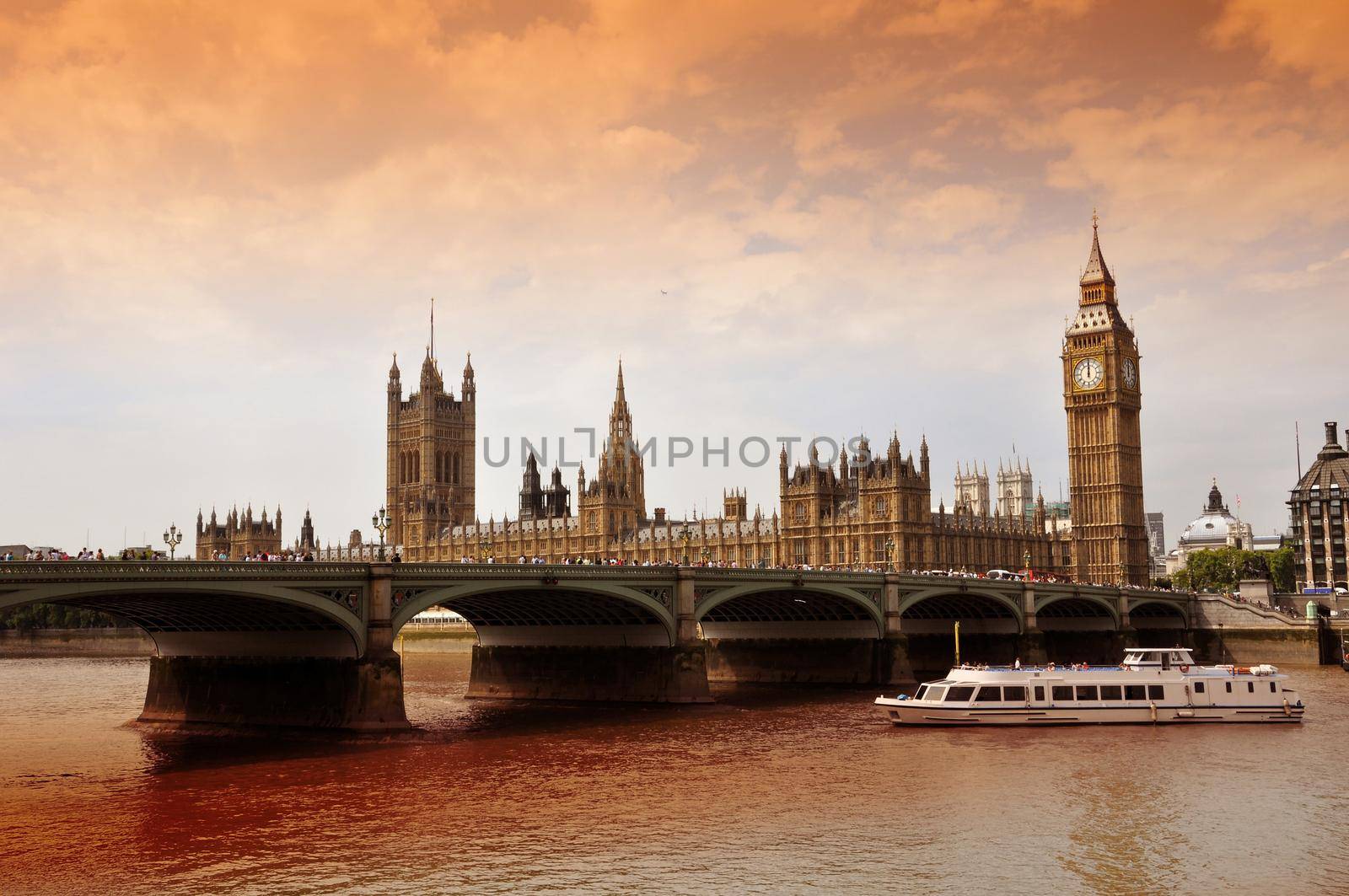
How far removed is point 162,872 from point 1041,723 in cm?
3744

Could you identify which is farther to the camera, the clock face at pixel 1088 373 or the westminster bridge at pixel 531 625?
the clock face at pixel 1088 373

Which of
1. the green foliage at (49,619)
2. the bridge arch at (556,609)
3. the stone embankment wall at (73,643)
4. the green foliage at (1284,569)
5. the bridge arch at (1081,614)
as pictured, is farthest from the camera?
the green foliage at (1284,569)

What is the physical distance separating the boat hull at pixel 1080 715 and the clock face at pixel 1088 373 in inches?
3995

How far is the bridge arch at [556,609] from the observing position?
5238 centimetres

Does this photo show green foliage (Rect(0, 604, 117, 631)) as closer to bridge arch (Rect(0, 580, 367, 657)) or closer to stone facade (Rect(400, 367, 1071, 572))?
stone facade (Rect(400, 367, 1071, 572))

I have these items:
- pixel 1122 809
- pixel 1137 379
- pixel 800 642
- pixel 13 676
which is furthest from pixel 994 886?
pixel 1137 379

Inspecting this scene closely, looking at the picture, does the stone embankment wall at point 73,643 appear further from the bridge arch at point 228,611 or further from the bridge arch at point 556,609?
the bridge arch at point 228,611

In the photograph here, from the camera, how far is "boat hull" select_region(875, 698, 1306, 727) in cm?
5462

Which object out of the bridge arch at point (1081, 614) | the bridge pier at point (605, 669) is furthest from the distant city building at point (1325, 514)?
the bridge pier at point (605, 669)

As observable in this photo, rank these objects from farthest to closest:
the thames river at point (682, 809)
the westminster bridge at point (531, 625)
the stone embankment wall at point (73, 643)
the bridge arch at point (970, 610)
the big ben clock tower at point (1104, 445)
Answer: the big ben clock tower at point (1104, 445)
the stone embankment wall at point (73, 643)
the bridge arch at point (970, 610)
the westminster bridge at point (531, 625)
the thames river at point (682, 809)

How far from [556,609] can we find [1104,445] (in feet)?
340

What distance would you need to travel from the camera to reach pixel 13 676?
96.2 metres

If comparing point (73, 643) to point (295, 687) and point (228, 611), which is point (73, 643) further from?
point (228, 611)

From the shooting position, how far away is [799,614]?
259 ft
